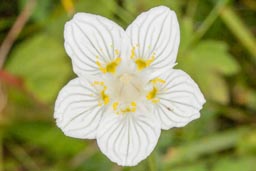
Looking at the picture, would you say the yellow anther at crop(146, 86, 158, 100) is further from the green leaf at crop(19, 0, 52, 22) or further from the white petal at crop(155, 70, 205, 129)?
the green leaf at crop(19, 0, 52, 22)

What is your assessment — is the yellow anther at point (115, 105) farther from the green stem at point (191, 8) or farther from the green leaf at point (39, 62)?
the green stem at point (191, 8)

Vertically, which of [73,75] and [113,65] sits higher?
[113,65]

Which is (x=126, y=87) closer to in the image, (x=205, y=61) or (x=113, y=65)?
(x=113, y=65)

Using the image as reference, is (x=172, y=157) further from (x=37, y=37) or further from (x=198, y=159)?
(x=37, y=37)

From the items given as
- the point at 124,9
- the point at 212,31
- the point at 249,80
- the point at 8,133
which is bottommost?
the point at 8,133

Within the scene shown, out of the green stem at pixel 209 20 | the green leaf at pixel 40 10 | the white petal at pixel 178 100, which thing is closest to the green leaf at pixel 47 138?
the green leaf at pixel 40 10

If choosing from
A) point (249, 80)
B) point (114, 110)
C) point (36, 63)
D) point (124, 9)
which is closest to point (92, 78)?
point (114, 110)

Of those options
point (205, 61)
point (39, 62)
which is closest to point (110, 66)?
point (205, 61)
